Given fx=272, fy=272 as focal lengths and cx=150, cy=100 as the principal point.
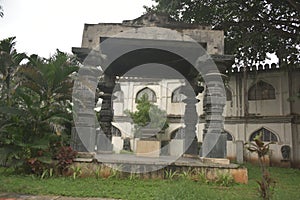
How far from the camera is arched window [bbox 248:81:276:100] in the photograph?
1742 cm

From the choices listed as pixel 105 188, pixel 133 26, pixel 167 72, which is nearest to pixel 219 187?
pixel 105 188

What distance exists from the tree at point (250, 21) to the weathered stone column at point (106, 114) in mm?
3528

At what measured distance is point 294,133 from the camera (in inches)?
643

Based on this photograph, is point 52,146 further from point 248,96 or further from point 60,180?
point 248,96

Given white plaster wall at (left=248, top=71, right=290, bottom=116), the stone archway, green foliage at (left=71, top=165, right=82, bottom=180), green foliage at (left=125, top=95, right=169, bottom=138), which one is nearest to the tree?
the stone archway

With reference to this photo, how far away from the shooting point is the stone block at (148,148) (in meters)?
10.2

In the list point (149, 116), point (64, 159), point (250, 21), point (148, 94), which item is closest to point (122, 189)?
point (64, 159)

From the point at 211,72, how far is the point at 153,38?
182 centimetres

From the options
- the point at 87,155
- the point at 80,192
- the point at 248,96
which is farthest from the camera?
the point at 248,96

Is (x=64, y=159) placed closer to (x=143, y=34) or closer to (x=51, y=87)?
(x=51, y=87)

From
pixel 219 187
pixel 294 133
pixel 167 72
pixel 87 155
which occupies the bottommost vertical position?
pixel 219 187

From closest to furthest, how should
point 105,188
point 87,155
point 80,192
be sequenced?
point 80,192, point 105,188, point 87,155

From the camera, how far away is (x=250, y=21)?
457 inches

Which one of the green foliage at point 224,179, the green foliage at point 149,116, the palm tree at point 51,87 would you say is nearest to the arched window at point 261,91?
the green foliage at point 149,116
